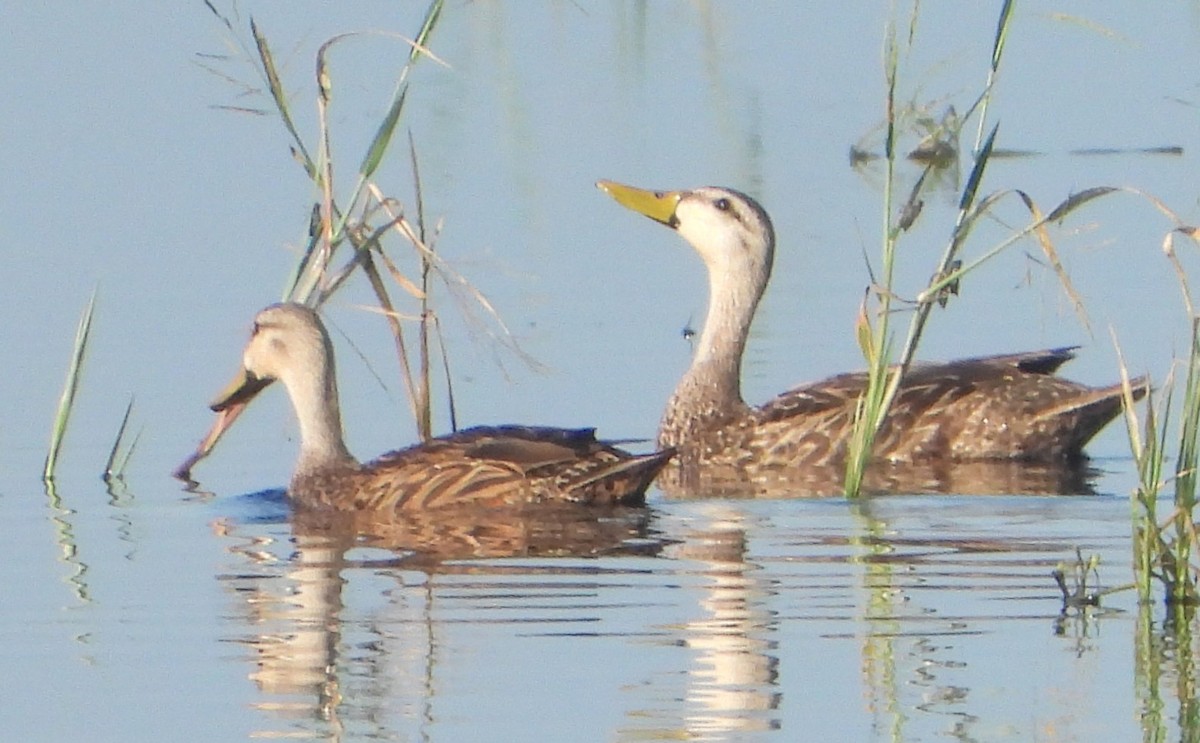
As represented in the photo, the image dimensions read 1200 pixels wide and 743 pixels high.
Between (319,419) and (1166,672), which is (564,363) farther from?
(1166,672)

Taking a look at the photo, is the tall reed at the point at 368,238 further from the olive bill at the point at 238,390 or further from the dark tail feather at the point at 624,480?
the dark tail feather at the point at 624,480

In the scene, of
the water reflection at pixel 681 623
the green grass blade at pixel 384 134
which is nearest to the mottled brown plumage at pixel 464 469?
the water reflection at pixel 681 623

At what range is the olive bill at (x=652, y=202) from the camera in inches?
549

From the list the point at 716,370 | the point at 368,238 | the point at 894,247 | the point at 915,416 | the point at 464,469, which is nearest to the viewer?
the point at 894,247

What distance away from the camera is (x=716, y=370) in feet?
45.3

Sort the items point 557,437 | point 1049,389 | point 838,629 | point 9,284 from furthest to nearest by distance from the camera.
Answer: point 9,284
point 1049,389
point 557,437
point 838,629

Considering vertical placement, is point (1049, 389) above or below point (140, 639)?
above

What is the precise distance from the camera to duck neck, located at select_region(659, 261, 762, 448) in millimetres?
13344

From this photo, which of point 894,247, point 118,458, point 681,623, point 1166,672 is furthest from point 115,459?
point 1166,672

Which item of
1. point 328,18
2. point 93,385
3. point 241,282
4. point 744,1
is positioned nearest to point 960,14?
point 744,1

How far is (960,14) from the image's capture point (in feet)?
74.7

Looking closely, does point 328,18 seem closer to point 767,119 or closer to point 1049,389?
point 767,119

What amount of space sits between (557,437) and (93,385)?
9.75ft

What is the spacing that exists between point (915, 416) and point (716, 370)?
1.06m
